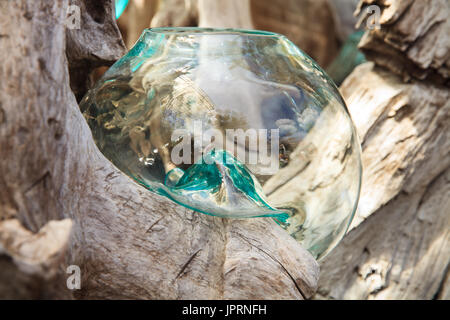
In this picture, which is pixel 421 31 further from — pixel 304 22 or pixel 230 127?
pixel 304 22

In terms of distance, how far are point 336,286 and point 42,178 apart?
38.9 inches

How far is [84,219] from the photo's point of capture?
75 cm

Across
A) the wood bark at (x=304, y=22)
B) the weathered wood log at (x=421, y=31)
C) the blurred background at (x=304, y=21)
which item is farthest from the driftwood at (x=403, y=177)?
the wood bark at (x=304, y=22)

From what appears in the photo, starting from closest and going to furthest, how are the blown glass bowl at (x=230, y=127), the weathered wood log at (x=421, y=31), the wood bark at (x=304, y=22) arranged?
the blown glass bowl at (x=230, y=127)
the weathered wood log at (x=421, y=31)
the wood bark at (x=304, y=22)

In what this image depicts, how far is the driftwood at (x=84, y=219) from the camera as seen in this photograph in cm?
57

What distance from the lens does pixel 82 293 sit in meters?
0.76

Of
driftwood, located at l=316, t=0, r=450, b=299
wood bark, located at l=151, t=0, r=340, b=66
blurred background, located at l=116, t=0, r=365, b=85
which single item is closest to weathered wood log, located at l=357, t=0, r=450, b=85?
driftwood, located at l=316, t=0, r=450, b=299

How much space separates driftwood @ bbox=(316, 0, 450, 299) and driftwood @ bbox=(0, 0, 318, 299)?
1.81ft

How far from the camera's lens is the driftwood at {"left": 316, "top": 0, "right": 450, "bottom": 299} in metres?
1.27

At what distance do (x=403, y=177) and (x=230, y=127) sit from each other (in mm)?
732

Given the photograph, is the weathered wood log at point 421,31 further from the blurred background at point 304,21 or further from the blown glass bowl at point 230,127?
the blurred background at point 304,21

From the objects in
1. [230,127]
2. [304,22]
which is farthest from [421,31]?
[304,22]

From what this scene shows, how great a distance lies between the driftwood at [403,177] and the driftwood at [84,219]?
55cm
